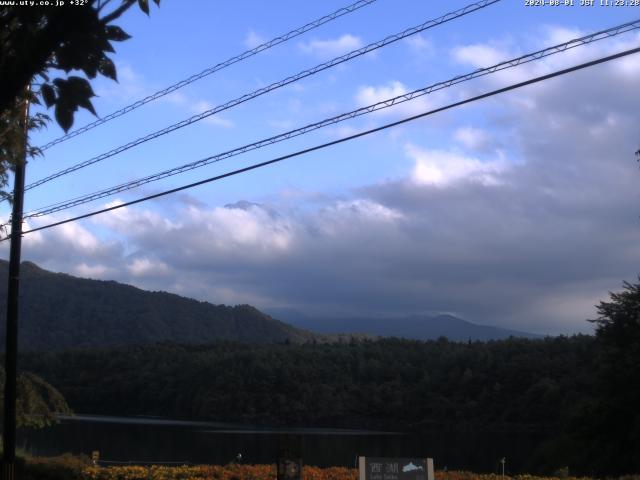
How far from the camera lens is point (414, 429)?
252ft

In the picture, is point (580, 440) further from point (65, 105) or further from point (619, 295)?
point (65, 105)

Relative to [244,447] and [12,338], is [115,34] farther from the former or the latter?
[244,447]

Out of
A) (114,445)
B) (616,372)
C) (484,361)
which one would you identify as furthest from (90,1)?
(484,361)

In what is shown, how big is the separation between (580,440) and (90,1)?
32.4 meters

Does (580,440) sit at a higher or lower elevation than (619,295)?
lower

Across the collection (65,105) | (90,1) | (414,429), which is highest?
(90,1)

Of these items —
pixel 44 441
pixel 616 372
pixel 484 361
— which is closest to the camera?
pixel 616 372

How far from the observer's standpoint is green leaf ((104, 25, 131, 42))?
6.66 m

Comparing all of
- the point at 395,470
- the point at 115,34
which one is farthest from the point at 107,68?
the point at 395,470

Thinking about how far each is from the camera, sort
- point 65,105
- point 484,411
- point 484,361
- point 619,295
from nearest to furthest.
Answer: point 65,105 < point 619,295 < point 484,411 < point 484,361

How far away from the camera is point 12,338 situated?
720 inches

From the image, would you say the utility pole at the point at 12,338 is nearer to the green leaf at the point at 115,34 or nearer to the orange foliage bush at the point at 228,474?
the orange foliage bush at the point at 228,474

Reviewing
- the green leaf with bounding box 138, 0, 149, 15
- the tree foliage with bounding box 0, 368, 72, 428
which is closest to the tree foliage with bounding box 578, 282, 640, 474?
the tree foliage with bounding box 0, 368, 72, 428

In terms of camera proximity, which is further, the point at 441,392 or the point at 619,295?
the point at 441,392
